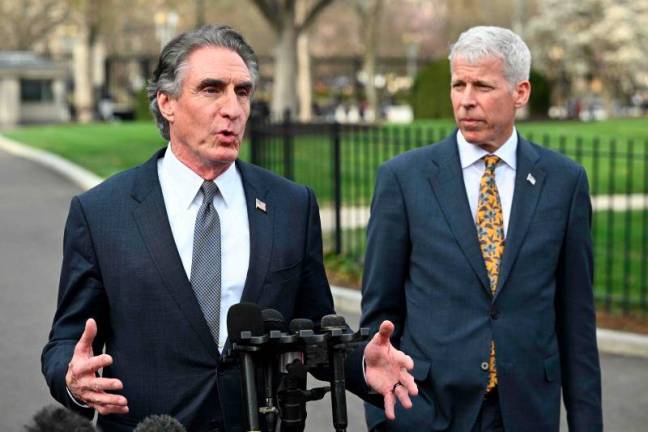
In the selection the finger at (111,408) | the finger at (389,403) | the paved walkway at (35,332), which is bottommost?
the paved walkway at (35,332)

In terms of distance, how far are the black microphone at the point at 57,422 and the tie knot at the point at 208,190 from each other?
1.01 m

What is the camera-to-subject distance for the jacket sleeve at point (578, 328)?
4.23 metres

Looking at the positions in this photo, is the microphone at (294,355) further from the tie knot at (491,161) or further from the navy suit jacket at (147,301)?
the tie knot at (491,161)

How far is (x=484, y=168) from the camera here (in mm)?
4355

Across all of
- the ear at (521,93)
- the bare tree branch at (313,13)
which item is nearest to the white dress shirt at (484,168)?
the ear at (521,93)

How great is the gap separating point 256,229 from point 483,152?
1285 mm

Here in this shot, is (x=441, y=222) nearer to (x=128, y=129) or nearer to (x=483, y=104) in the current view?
(x=483, y=104)

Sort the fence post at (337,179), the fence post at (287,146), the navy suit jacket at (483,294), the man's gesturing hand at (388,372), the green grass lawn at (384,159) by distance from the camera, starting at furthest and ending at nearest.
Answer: the fence post at (287,146)
the fence post at (337,179)
the green grass lawn at (384,159)
the navy suit jacket at (483,294)
the man's gesturing hand at (388,372)

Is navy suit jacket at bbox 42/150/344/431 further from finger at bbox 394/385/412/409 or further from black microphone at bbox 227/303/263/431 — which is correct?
black microphone at bbox 227/303/263/431

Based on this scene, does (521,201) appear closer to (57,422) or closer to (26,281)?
(57,422)

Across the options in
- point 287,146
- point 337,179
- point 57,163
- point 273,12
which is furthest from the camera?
point 273,12

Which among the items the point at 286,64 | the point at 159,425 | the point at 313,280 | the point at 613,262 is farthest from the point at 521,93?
the point at 286,64

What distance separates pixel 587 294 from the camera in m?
4.23

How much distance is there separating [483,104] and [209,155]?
1.33 m
